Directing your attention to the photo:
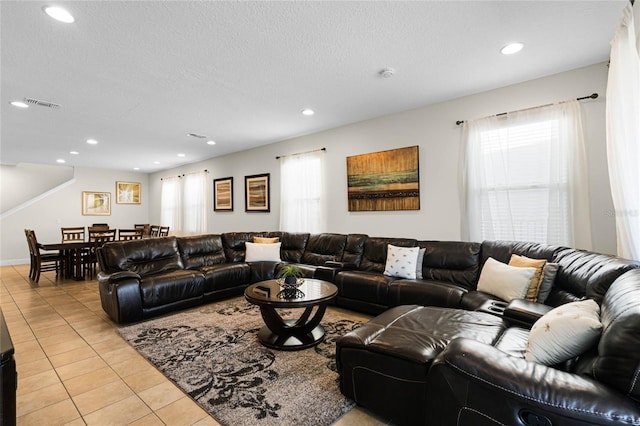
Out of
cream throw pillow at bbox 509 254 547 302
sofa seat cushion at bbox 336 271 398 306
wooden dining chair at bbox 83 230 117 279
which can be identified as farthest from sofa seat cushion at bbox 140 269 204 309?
cream throw pillow at bbox 509 254 547 302

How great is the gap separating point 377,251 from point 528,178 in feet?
6.37

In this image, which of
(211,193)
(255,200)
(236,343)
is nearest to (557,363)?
(236,343)

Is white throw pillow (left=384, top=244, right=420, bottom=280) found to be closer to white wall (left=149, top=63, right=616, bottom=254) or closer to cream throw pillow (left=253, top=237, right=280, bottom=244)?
white wall (left=149, top=63, right=616, bottom=254)

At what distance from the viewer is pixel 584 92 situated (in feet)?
9.66

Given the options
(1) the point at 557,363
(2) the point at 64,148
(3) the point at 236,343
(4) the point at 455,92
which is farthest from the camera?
(2) the point at 64,148

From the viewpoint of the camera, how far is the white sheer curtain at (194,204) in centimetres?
742

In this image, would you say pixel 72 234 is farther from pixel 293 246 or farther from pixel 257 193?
pixel 293 246

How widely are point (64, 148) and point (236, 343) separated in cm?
605

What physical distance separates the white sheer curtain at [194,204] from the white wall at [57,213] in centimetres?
271

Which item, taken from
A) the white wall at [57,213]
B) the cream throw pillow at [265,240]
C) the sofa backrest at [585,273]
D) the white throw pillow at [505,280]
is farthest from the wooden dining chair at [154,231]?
the sofa backrest at [585,273]

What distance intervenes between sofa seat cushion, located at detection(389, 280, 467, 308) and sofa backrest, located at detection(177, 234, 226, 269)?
2923 millimetres

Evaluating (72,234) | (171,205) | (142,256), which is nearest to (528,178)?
(142,256)

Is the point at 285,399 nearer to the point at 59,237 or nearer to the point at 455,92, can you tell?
the point at 455,92

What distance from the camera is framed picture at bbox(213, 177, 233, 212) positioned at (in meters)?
6.79
